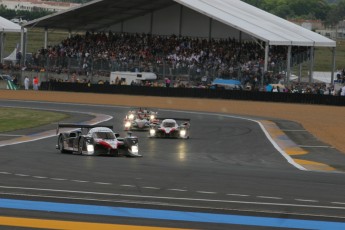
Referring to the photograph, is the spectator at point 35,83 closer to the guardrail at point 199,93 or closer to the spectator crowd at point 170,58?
the guardrail at point 199,93

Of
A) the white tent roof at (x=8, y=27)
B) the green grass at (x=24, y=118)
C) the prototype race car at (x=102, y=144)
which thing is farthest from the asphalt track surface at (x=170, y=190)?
the white tent roof at (x=8, y=27)

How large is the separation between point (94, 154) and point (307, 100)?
3513 cm

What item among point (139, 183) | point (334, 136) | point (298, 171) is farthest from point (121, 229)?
point (334, 136)

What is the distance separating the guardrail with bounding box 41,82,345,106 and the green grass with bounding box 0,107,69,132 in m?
15.7

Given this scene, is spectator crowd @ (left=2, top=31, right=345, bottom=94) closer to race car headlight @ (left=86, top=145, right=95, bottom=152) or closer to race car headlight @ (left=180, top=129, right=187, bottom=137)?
race car headlight @ (left=180, top=129, right=187, bottom=137)

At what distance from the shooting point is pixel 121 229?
1102 cm

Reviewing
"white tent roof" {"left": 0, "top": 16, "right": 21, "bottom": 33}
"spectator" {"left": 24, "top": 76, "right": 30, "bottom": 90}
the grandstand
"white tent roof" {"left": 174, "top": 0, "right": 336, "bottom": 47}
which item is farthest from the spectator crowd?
"white tent roof" {"left": 0, "top": 16, "right": 21, "bottom": 33}

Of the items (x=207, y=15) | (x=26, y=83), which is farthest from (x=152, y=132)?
(x=26, y=83)

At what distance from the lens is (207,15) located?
6325cm

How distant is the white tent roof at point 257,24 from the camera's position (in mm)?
61378

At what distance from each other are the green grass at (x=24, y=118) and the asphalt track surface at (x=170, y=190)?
377 inches

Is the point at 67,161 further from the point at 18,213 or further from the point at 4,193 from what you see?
the point at 18,213

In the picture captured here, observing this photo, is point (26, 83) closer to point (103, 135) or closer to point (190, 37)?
point (190, 37)

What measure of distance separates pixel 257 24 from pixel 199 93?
1065cm
